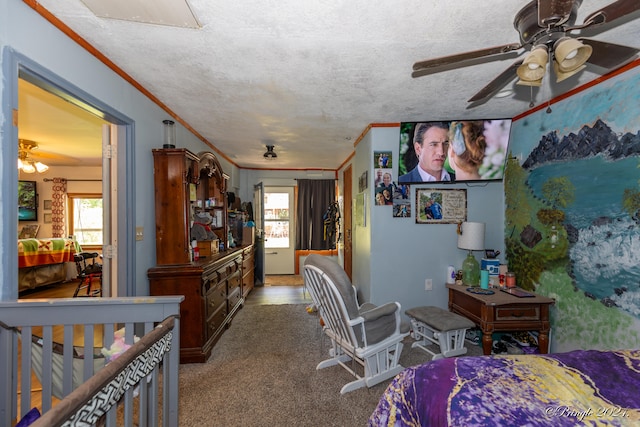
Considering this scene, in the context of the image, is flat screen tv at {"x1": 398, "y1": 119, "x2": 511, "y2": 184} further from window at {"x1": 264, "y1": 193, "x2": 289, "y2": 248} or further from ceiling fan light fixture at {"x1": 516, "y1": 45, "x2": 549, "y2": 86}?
window at {"x1": 264, "y1": 193, "x2": 289, "y2": 248}

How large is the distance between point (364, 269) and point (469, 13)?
2705mm

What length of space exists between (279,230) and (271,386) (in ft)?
14.8

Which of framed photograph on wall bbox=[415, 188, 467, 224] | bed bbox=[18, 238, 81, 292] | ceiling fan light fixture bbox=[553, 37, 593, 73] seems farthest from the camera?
bed bbox=[18, 238, 81, 292]

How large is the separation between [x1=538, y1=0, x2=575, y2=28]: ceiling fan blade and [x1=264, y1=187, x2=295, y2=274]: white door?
5.66 metres

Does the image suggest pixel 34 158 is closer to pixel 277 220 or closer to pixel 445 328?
pixel 277 220

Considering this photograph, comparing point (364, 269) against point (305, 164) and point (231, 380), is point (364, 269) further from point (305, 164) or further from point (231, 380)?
point (305, 164)

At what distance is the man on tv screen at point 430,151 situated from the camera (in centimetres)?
311

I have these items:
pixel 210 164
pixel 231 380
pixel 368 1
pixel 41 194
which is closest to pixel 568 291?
pixel 368 1

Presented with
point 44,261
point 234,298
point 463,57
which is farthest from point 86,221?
point 463,57

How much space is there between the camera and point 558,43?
3.94 feet

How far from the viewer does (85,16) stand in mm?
1568

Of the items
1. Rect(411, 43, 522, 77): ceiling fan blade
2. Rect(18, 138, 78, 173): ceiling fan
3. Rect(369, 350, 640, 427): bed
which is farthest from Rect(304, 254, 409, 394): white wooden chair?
Rect(18, 138, 78, 173): ceiling fan

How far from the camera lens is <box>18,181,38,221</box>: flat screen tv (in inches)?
227

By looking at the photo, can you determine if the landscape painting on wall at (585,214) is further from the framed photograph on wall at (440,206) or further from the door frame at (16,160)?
the door frame at (16,160)
